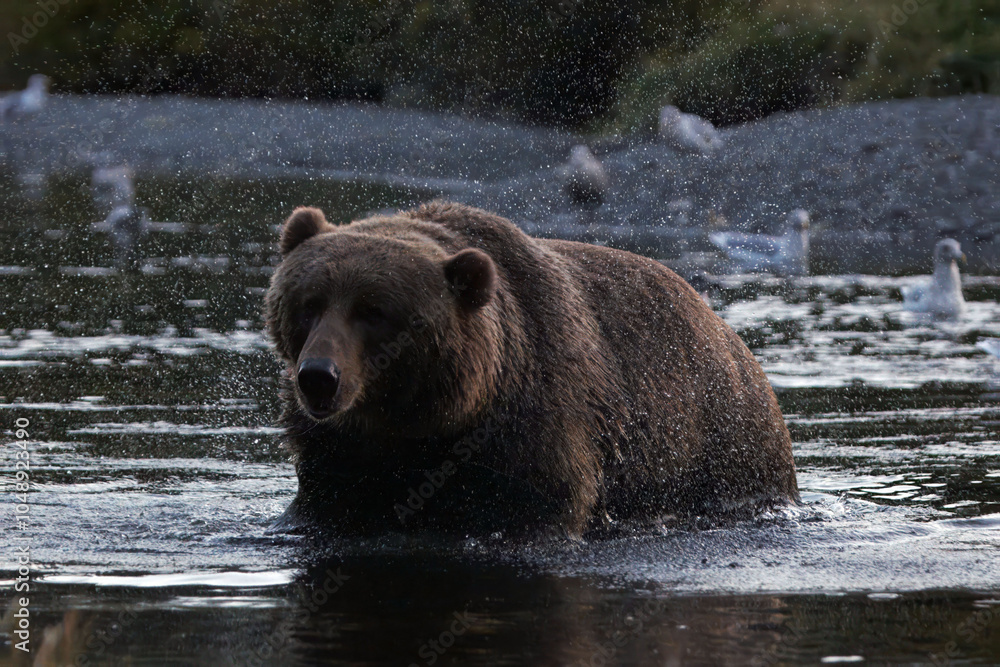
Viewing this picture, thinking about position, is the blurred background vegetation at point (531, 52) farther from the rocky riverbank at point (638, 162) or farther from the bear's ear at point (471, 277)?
the bear's ear at point (471, 277)

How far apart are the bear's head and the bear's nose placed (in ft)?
0.04

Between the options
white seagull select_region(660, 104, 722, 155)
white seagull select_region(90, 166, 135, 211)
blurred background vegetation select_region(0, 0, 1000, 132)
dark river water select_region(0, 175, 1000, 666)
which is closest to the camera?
dark river water select_region(0, 175, 1000, 666)

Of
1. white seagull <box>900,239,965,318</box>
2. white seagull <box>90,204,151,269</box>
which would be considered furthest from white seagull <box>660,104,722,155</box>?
white seagull <box>90,204,151,269</box>

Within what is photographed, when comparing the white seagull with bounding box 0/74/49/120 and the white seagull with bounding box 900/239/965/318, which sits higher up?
the white seagull with bounding box 0/74/49/120

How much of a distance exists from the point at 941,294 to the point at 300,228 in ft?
30.3

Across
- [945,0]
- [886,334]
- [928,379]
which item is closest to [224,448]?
[928,379]

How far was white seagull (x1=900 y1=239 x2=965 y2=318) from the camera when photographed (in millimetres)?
13047

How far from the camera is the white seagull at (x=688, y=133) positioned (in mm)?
21688

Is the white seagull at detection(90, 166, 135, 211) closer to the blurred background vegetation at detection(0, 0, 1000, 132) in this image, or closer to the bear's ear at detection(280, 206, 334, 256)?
the blurred background vegetation at detection(0, 0, 1000, 132)

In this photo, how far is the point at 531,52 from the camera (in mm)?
25000

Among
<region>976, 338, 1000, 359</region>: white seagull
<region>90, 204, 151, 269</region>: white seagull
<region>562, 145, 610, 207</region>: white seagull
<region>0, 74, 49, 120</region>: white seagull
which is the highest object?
<region>0, 74, 49, 120</region>: white seagull

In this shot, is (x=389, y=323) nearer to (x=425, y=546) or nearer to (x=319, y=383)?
(x=319, y=383)

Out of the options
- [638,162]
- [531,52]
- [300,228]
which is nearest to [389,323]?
[300,228]

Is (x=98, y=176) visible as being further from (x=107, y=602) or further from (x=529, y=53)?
(x=107, y=602)
